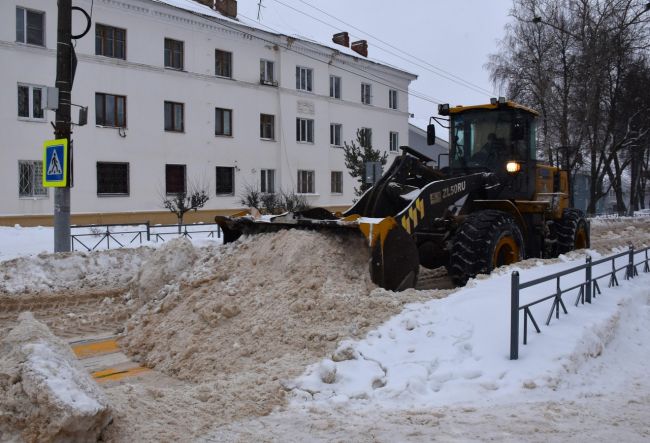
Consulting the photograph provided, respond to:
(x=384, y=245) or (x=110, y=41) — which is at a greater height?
(x=110, y=41)

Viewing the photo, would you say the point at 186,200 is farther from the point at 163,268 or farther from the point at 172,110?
the point at 163,268

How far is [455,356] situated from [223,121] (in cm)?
2234

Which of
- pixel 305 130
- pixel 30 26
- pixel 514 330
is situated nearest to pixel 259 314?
pixel 514 330

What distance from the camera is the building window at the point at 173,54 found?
78.8ft

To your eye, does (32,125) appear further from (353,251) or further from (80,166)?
(353,251)

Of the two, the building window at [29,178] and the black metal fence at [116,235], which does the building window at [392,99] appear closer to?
the black metal fence at [116,235]

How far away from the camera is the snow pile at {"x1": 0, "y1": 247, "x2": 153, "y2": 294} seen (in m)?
9.02

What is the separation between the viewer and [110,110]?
73.6ft

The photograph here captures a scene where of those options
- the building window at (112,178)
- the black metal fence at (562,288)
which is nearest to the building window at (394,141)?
the building window at (112,178)

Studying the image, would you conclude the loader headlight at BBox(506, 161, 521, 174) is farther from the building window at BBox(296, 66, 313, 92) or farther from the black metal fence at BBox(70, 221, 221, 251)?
the building window at BBox(296, 66, 313, 92)

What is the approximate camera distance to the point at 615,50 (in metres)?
29.5

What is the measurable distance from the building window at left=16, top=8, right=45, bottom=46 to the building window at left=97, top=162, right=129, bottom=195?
15.4 ft

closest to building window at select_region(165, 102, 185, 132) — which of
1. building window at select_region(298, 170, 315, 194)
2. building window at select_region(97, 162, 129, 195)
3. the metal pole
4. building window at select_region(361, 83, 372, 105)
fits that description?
building window at select_region(97, 162, 129, 195)

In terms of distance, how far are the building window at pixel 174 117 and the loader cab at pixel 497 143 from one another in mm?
16347
